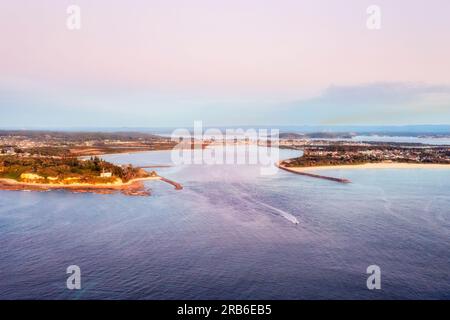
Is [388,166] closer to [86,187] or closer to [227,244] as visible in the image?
[86,187]

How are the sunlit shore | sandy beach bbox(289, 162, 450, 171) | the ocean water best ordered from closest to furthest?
Answer: the ocean water, the sunlit shore, sandy beach bbox(289, 162, 450, 171)

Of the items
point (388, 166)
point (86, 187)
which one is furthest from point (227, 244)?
point (388, 166)

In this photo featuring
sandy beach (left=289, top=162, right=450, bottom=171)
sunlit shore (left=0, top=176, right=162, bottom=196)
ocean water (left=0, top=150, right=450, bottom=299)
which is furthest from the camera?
sandy beach (left=289, top=162, right=450, bottom=171)

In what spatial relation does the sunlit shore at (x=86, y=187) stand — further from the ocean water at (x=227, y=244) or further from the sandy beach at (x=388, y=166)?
the sandy beach at (x=388, y=166)

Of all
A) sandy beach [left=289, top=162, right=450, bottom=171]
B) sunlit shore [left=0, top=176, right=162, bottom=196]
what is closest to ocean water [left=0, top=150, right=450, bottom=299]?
sunlit shore [left=0, top=176, right=162, bottom=196]

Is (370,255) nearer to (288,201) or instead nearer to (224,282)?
(224,282)

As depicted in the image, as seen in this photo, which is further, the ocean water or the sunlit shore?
the sunlit shore

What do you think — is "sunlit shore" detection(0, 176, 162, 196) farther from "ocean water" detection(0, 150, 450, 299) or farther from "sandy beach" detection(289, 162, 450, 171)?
"sandy beach" detection(289, 162, 450, 171)
